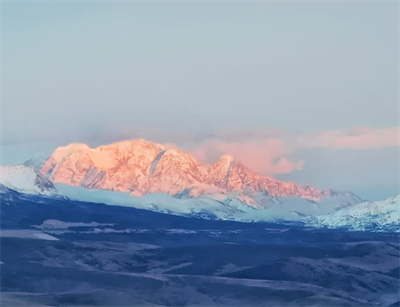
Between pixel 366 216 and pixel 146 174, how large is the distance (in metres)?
55.4

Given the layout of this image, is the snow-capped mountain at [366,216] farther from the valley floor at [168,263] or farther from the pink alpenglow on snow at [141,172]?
the valley floor at [168,263]

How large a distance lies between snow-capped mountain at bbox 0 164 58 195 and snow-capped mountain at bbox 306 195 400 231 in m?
55.2

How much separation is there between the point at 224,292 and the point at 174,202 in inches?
4115

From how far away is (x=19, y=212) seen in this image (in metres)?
115

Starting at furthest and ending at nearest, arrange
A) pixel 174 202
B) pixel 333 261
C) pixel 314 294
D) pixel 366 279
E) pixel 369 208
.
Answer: pixel 369 208
pixel 174 202
pixel 333 261
pixel 366 279
pixel 314 294

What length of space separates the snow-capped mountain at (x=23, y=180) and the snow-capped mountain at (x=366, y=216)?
5524 centimetres

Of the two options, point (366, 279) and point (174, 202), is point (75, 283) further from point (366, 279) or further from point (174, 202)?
point (174, 202)

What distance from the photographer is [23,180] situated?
5364 inches

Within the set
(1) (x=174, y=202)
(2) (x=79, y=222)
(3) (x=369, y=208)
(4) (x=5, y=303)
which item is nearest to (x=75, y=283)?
(4) (x=5, y=303)

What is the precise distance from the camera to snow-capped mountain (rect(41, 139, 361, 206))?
157 m

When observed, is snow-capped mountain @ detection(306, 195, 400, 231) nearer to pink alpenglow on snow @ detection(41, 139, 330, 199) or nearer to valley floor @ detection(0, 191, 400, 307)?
pink alpenglow on snow @ detection(41, 139, 330, 199)

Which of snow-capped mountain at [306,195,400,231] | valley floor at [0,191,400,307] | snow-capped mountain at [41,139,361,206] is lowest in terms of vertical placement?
valley floor at [0,191,400,307]

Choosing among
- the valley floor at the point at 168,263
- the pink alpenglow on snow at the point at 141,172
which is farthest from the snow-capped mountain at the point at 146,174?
the valley floor at the point at 168,263

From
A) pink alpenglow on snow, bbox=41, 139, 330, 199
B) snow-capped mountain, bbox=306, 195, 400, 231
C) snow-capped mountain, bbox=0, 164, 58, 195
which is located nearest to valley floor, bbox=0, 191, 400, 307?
snow-capped mountain, bbox=0, 164, 58, 195
